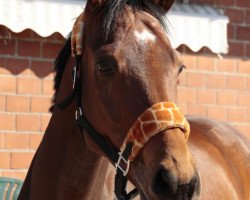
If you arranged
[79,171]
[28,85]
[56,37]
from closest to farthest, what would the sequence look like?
[79,171]
[28,85]
[56,37]

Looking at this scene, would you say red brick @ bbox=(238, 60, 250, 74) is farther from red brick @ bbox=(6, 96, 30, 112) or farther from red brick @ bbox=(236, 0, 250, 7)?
red brick @ bbox=(6, 96, 30, 112)

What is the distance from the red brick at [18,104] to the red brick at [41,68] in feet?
0.68

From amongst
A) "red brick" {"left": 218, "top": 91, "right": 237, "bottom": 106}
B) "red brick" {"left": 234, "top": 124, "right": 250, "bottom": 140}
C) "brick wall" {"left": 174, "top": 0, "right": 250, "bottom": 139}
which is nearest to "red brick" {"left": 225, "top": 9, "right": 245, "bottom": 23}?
"brick wall" {"left": 174, "top": 0, "right": 250, "bottom": 139}

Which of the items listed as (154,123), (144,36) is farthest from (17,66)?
(154,123)

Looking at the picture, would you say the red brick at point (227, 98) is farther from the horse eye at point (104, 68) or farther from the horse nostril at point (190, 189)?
the horse nostril at point (190, 189)

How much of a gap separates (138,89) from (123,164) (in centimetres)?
32

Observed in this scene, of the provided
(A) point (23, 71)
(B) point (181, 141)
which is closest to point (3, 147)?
(A) point (23, 71)

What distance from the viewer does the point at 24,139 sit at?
5.19m

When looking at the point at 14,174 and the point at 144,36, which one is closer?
the point at 144,36

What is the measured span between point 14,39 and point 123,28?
2.44 m

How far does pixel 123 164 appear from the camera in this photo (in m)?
2.78

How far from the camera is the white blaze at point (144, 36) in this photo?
2789mm

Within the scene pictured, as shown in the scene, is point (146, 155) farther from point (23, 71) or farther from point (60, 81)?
point (23, 71)

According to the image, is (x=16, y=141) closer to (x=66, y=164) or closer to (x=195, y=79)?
(x=195, y=79)
